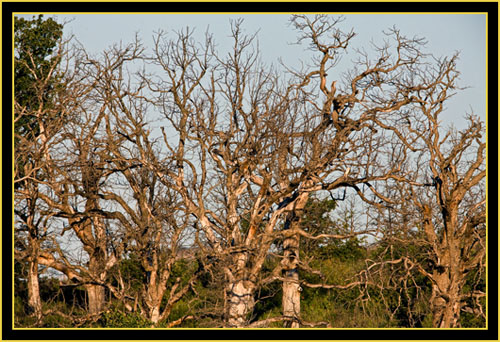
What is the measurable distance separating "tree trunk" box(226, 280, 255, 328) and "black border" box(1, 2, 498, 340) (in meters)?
2.20

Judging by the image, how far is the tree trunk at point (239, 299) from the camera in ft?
61.5

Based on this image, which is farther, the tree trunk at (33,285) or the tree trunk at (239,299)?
the tree trunk at (33,285)

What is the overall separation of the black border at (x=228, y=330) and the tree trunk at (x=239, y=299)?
2.20 metres

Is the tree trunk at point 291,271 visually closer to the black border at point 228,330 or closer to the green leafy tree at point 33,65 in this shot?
the black border at point 228,330

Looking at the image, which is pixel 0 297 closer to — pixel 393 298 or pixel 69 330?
pixel 69 330

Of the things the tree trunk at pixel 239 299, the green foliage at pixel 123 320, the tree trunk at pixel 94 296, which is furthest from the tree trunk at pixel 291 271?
the tree trunk at pixel 94 296

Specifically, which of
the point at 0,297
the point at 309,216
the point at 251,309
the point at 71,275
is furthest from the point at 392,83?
the point at 0,297

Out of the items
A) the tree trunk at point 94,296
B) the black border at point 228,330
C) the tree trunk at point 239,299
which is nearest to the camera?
the black border at point 228,330

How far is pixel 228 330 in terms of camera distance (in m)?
16.5

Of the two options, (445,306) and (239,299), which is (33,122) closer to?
(239,299)

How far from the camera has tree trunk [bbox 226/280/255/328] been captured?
18.8 metres

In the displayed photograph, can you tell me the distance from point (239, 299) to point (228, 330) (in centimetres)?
243

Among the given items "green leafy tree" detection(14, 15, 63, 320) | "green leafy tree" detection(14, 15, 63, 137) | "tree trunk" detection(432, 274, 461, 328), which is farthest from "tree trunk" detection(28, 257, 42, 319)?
"tree trunk" detection(432, 274, 461, 328)

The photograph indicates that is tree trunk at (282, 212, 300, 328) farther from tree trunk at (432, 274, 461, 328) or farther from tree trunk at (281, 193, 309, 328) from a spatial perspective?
tree trunk at (432, 274, 461, 328)
